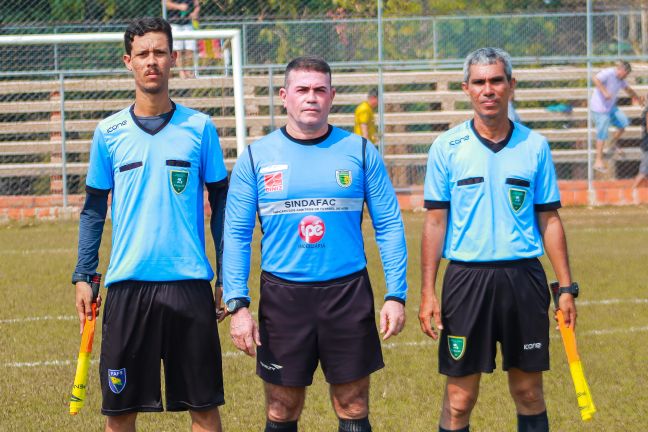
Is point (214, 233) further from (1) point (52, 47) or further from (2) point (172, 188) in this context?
(1) point (52, 47)

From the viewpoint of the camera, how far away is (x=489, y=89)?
18.4ft

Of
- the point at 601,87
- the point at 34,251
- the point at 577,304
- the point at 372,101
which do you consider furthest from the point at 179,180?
the point at 601,87

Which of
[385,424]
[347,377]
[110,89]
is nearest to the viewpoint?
[347,377]

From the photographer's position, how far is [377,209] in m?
5.34

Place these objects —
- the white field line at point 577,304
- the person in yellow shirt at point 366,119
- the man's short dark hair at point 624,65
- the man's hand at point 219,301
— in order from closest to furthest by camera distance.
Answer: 1. the man's hand at point 219,301
2. the white field line at point 577,304
3. the person in yellow shirt at point 366,119
4. the man's short dark hair at point 624,65

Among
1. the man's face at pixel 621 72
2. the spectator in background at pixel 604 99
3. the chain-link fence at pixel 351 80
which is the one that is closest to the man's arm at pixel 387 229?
the chain-link fence at pixel 351 80

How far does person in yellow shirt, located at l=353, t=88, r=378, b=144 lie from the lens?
19906mm

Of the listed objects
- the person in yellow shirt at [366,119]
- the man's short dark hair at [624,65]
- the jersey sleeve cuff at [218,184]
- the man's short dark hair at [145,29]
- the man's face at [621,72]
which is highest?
the man's short dark hair at [624,65]

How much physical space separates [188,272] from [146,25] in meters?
1.17

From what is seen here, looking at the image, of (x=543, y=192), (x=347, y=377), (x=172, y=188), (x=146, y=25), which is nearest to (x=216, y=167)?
→ (x=172, y=188)

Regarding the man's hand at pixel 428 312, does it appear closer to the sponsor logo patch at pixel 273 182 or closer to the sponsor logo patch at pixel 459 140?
the sponsor logo patch at pixel 459 140

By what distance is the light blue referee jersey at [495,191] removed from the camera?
5.61m

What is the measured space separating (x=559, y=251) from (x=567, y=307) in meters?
0.28

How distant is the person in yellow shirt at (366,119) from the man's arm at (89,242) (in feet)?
47.3
